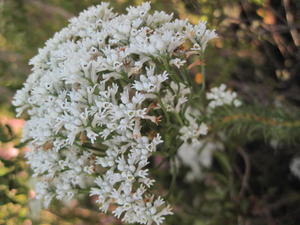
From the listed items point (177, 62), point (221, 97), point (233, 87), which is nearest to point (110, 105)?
point (177, 62)

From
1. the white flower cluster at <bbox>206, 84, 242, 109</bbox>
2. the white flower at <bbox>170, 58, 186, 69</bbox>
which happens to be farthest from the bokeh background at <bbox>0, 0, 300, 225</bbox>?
the white flower at <bbox>170, 58, 186, 69</bbox>

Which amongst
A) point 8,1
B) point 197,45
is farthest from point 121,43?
point 8,1

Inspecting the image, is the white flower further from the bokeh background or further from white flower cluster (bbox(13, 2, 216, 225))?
the bokeh background

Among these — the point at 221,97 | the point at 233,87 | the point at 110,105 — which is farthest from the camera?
the point at 233,87

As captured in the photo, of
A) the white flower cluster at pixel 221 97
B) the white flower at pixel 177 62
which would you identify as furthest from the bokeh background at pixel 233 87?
the white flower at pixel 177 62

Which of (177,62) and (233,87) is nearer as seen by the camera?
(177,62)

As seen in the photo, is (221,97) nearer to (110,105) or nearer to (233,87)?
(110,105)
